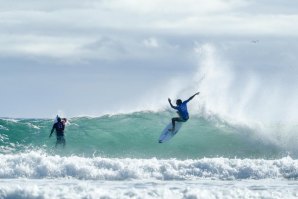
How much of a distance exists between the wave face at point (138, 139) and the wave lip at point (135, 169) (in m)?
5.10

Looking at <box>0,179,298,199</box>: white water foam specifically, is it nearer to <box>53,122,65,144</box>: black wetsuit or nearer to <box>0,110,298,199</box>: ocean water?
<box>0,110,298,199</box>: ocean water

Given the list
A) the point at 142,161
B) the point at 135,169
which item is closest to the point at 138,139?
the point at 142,161

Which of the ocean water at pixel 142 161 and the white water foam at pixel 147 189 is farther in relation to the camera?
the ocean water at pixel 142 161

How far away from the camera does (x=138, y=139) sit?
29828 millimetres

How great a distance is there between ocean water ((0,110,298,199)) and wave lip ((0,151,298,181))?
0.03 metres

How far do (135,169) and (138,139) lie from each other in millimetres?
8820

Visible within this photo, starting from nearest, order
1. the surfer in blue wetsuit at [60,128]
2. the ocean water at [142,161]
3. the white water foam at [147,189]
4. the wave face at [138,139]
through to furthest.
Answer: the white water foam at [147,189] → the ocean water at [142,161] → the surfer in blue wetsuit at [60,128] → the wave face at [138,139]

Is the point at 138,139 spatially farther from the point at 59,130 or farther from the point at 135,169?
the point at 135,169

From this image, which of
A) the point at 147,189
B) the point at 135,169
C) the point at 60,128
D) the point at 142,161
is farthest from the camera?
the point at 60,128

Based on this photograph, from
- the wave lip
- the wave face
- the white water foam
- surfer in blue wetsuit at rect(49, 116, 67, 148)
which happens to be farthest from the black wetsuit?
the white water foam

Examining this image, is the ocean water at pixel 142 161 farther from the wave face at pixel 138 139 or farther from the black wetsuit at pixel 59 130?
the black wetsuit at pixel 59 130

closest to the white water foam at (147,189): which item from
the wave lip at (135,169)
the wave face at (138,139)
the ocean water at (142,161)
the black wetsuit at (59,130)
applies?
the ocean water at (142,161)

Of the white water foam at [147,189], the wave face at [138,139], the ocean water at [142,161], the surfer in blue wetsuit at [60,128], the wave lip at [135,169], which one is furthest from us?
the wave face at [138,139]

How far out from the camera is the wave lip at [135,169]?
20.7 metres
